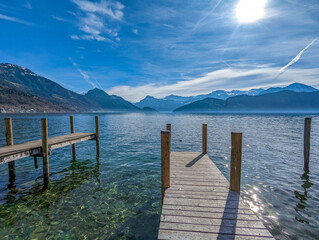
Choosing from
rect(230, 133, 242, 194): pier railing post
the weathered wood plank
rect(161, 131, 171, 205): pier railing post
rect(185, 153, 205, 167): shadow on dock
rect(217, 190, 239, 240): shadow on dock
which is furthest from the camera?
rect(185, 153, 205, 167): shadow on dock

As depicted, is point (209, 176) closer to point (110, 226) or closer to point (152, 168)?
point (110, 226)

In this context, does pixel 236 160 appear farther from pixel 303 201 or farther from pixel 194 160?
pixel 303 201

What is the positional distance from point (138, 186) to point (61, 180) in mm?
4882

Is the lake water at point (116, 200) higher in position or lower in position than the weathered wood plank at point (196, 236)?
lower

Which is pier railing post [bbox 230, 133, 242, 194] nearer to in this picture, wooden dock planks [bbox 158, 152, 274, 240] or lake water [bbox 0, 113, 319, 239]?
wooden dock planks [bbox 158, 152, 274, 240]

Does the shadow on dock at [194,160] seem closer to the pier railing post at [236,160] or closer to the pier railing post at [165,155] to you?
the pier railing post at [165,155]

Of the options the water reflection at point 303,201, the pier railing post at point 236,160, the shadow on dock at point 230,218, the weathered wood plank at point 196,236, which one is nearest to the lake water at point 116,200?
the water reflection at point 303,201

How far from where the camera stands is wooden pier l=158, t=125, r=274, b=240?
138 inches

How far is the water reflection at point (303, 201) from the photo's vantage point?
6241 millimetres

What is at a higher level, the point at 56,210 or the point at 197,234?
the point at 197,234

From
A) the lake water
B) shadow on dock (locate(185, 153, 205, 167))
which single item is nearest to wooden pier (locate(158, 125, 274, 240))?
shadow on dock (locate(185, 153, 205, 167))

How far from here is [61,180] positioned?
9.94 m

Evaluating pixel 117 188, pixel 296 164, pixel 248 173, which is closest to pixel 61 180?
pixel 117 188

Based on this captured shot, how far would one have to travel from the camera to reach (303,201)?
7.42 m
